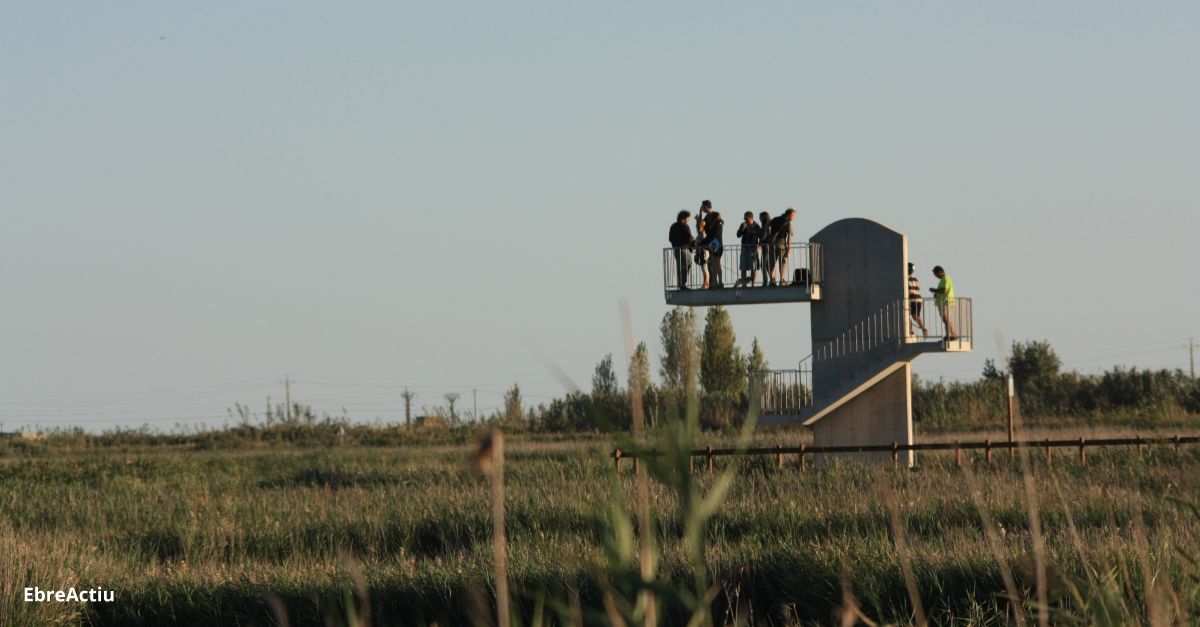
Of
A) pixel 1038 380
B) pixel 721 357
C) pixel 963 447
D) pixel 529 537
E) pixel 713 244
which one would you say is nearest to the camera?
pixel 529 537

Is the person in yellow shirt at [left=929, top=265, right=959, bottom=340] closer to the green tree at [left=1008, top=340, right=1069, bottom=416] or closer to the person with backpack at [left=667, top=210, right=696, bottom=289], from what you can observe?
the person with backpack at [left=667, top=210, right=696, bottom=289]

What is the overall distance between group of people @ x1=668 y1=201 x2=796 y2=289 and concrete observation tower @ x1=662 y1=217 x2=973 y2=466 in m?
0.20

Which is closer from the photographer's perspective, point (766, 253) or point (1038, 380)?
point (766, 253)

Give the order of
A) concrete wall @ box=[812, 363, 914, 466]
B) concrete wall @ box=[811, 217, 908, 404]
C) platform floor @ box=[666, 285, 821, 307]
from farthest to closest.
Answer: concrete wall @ box=[812, 363, 914, 466] → platform floor @ box=[666, 285, 821, 307] → concrete wall @ box=[811, 217, 908, 404]

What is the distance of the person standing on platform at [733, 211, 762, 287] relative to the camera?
30578 mm

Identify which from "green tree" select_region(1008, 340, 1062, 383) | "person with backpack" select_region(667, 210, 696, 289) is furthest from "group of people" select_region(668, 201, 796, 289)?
"green tree" select_region(1008, 340, 1062, 383)

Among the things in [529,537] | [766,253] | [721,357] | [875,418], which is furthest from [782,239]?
[721,357]

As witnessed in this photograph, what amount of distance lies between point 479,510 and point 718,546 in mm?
6983

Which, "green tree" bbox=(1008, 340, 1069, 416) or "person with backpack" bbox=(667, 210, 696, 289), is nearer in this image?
"person with backpack" bbox=(667, 210, 696, 289)

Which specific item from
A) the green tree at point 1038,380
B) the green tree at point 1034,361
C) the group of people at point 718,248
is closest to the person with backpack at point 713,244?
the group of people at point 718,248

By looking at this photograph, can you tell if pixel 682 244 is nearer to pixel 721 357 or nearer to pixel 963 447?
pixel 963 447

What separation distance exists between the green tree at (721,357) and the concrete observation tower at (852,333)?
2016 inches

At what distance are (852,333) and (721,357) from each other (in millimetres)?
53226

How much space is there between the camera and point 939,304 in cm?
3000
